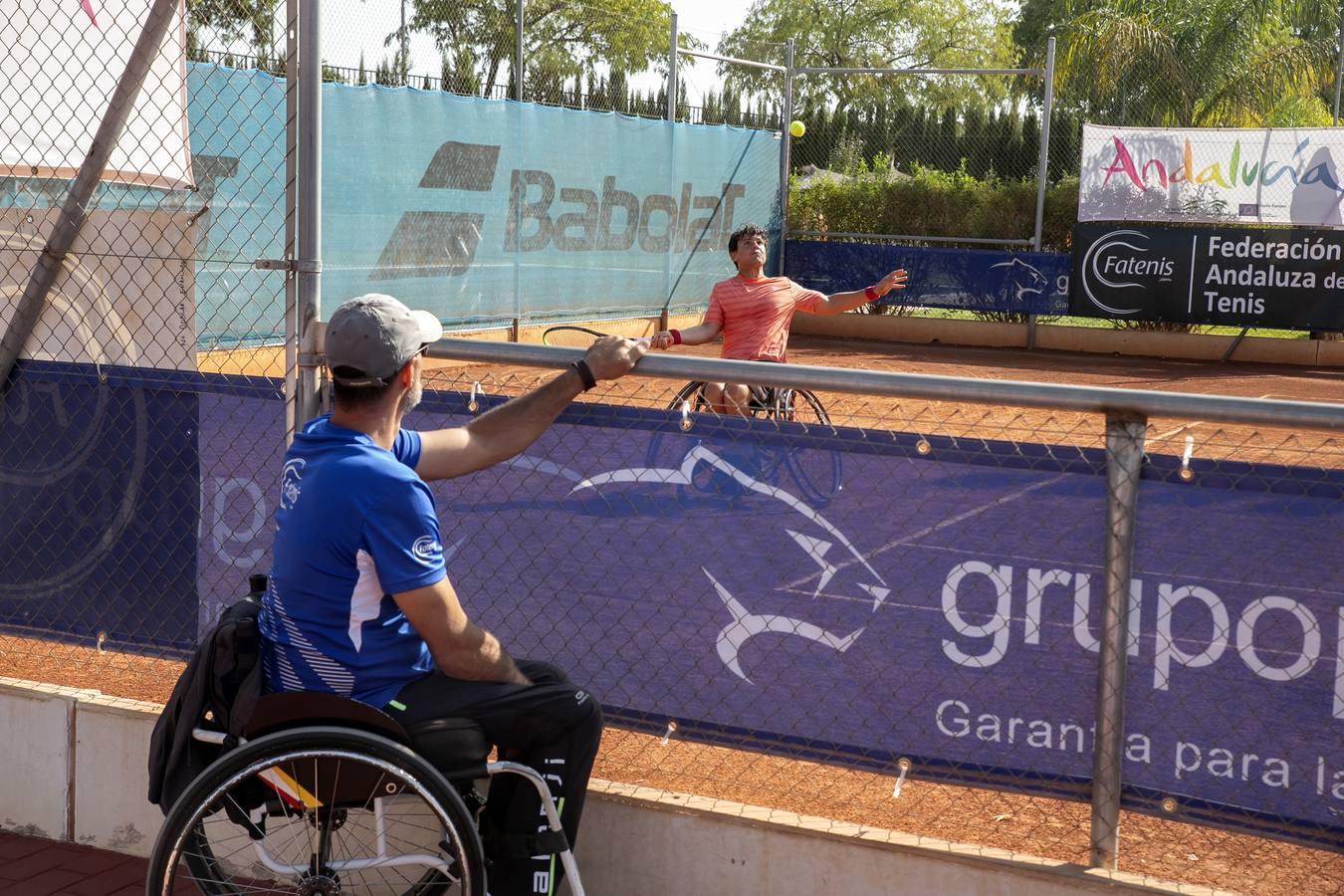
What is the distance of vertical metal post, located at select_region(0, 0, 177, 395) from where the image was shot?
400cm

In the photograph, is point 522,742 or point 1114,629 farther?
point 1114,629

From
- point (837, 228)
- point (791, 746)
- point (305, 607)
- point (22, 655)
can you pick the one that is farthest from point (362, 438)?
point (837, 228)

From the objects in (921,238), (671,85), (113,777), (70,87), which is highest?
(671,85)

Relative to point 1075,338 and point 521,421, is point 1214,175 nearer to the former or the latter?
point 1075,338

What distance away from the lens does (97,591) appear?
439 cm

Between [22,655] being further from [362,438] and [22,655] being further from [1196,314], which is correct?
[1196,314]

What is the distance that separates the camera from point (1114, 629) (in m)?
3.26

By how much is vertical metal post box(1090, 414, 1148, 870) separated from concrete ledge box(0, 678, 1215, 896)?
0.13 m

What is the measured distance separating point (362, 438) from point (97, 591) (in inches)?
71.1

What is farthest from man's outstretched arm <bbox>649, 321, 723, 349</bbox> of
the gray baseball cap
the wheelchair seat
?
the wheelchair seat

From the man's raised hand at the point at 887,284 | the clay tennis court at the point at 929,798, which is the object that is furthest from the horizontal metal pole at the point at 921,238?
the clay tennis court at the point at 929,798

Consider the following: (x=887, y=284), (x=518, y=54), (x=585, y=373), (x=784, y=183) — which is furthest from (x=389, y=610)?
(x=784, y=183)

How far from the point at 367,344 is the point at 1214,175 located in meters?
17.0

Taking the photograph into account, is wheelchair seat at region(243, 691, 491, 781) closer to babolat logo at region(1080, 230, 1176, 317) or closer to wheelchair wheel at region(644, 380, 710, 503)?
wheelchair wheel at region(644, 380, 710, 503)
